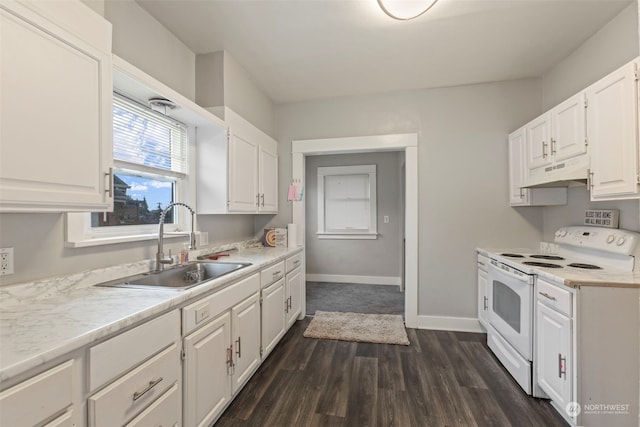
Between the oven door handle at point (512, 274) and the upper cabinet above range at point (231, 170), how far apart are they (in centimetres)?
232

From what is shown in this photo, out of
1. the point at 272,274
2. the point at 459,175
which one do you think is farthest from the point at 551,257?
the point at 272,274

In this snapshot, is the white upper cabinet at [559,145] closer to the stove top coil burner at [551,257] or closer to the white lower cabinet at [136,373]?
the stove top coil burner at [551,257]

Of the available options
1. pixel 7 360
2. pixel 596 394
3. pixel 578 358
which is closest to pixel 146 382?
pixel 7 360

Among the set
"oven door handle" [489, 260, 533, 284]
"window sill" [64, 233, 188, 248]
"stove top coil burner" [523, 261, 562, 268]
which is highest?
"window sill" [64, 233, 188, 248]

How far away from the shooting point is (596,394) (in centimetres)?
158

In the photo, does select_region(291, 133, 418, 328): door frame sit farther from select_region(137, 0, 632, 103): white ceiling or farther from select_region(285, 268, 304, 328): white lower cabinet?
select_region(285, 268, 304, 328): white lower cabinet

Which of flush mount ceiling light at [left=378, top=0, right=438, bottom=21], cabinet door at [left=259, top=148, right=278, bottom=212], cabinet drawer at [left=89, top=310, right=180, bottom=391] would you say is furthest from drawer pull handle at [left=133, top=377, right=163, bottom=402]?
flush mount ceiling light at [left=378, top=0, right=438, bottom=21]

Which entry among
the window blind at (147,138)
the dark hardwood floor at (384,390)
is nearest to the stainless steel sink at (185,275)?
the window blind at (147,138)

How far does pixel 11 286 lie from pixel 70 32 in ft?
3.59

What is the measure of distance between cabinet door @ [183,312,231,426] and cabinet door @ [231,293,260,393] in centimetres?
8

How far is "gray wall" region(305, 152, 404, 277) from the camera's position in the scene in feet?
16.6

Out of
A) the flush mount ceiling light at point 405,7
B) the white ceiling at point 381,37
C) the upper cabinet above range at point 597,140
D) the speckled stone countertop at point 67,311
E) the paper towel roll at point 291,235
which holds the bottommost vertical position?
the speckled stone countertop at point 67,311

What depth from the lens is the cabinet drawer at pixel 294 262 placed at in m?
2.93

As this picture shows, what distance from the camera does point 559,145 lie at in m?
2.19
